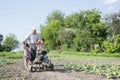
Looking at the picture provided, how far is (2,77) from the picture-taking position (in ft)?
37.7

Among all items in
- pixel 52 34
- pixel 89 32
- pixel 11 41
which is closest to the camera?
pixel 89 32

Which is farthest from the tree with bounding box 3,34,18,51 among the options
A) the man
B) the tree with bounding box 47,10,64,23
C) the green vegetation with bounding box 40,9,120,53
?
the man

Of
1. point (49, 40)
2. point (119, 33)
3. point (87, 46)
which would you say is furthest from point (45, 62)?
point (49, 40)

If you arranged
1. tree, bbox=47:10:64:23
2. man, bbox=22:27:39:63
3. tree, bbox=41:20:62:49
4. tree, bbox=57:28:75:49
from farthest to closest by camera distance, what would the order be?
tree, bbox=47:10:64:23
tree, bbox=41:20:62:49
tree, bbox=57:28:75:49
man, bbox=22:27:39:63

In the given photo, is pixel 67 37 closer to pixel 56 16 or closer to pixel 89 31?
pixel 89 31

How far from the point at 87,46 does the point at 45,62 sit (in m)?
35.3

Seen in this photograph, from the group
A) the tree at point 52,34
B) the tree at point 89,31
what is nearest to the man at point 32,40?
the tree at point 89,31

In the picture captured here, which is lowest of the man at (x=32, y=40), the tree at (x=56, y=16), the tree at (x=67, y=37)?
the man at (x=32, y=40)

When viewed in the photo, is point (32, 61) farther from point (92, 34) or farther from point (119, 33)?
point (92, 34)

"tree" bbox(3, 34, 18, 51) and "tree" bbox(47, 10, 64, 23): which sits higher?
"tree" bbox(47, 10, 64, 23)

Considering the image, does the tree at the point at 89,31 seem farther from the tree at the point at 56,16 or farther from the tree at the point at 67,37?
the tree at the point at 56,16

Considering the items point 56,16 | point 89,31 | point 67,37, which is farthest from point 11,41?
point 89,31

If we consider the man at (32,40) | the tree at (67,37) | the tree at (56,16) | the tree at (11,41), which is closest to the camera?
the man at (32,40)

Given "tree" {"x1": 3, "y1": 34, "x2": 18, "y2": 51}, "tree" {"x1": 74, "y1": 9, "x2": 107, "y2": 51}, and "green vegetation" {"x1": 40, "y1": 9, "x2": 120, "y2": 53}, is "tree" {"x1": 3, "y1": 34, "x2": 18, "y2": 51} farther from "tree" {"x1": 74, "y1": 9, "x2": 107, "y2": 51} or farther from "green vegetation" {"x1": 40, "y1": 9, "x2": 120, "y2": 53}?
"tree" {"x1": 74, "y1": 9, "x2": 107, "y2": 51}
